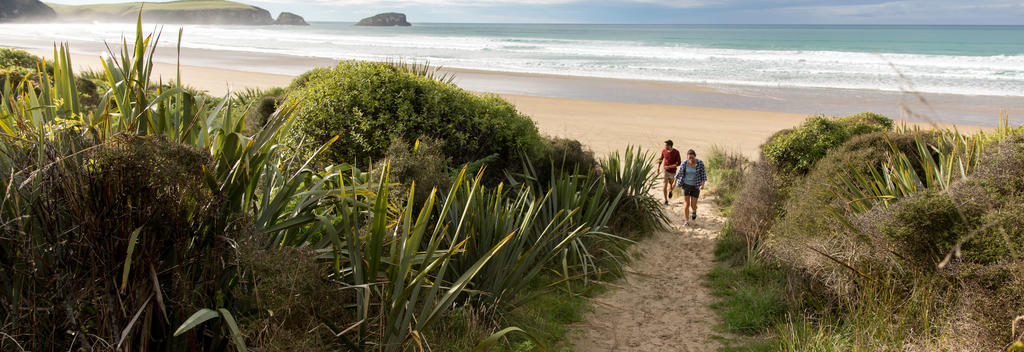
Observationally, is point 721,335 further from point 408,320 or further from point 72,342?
point 72,342

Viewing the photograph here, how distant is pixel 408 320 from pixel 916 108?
941 inches

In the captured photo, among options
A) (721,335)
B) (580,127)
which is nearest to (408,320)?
(721,335)

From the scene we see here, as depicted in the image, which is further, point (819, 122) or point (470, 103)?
point (819, 122)

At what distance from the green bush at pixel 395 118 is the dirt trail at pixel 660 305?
2024mm

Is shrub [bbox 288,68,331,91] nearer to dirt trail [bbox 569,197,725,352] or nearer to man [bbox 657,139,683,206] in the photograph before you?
dirt trail [bbox 569,197,725,352]

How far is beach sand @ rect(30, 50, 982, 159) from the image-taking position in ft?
51.9

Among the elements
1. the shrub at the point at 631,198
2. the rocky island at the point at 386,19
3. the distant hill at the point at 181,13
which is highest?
the rocky island at the point at 386,19

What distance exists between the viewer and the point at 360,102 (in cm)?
693

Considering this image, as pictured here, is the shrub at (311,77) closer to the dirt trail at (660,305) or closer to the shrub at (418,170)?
the shrub at (418,170)

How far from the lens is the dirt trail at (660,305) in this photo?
512cm

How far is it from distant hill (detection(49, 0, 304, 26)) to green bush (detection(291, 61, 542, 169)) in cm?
13807

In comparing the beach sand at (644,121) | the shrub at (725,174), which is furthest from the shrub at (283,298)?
the beach sand at (644,121)

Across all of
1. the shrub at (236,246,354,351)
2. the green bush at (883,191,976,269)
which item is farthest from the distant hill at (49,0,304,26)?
the green bush at (883,191,976,269)

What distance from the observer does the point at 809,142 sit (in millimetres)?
7711
